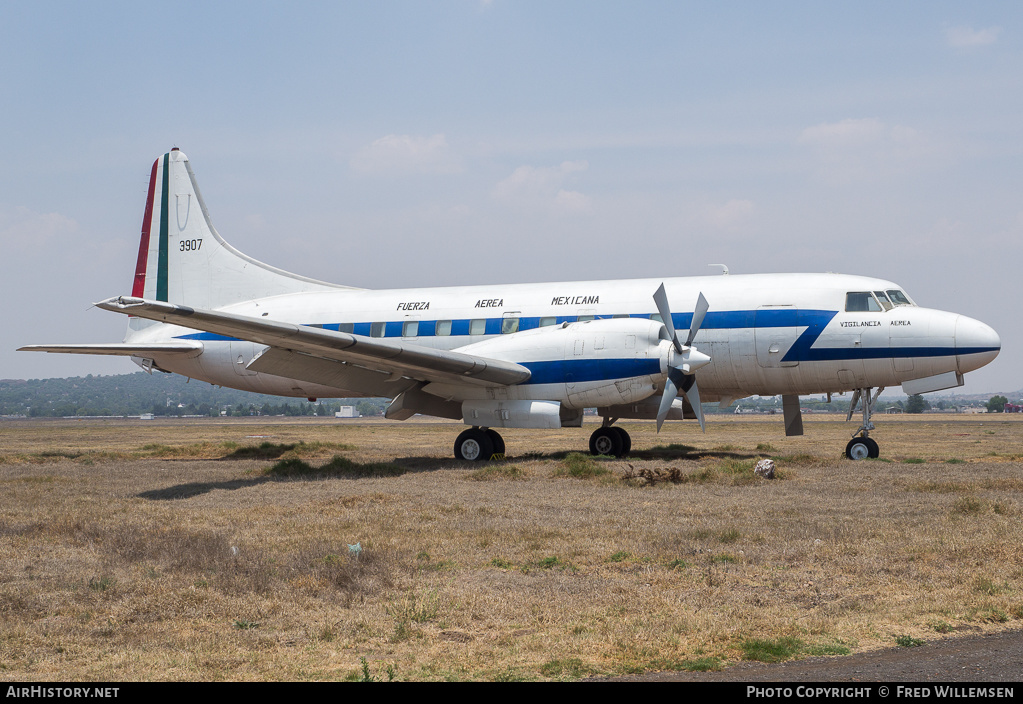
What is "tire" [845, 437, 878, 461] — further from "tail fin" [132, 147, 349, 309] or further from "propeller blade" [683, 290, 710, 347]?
"tail fin" [132, 147, 349, 309]

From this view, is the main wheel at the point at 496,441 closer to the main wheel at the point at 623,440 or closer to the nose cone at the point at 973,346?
the main wheel at the point at 623,440

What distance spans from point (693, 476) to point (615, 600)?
10184mm

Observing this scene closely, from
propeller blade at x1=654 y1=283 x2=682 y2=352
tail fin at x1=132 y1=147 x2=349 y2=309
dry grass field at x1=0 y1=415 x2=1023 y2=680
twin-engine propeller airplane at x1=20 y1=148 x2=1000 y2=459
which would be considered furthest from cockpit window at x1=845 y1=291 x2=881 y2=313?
tail fin at x1=132 y1=147 x2=349 y2=309

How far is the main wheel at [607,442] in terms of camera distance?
24984 mm

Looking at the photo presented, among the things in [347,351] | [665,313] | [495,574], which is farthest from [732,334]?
[495,574]

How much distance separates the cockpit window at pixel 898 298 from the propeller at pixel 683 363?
4.77 m

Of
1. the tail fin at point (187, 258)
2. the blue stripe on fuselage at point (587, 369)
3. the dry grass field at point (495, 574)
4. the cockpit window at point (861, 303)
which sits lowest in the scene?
the dry grass field at point (495, 574)

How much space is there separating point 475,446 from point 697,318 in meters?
6.67

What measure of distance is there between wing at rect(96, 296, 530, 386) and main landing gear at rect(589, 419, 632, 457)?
4.33m

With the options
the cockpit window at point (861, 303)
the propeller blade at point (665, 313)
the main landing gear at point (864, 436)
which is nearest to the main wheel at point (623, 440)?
the propeller blade at point (665, 313)

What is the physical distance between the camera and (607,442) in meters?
25.1

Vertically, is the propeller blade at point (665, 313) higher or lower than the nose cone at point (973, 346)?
higher
